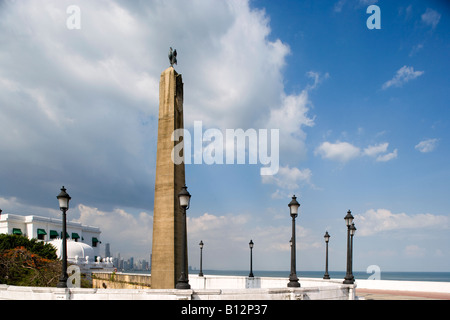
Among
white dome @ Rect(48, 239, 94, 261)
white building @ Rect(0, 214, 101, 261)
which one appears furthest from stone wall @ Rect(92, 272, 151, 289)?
white building @ Rect(0, 214, 101, 261)

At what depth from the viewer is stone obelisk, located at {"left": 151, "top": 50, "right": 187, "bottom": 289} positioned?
16.7 metres

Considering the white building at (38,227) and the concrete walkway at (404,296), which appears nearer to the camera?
the concrete walkway at (404,296)

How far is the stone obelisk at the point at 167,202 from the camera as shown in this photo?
54.8 feet

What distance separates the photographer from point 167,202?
56.0 ft

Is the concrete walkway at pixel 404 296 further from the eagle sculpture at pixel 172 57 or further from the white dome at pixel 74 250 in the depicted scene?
the white dome at pixel 74 250

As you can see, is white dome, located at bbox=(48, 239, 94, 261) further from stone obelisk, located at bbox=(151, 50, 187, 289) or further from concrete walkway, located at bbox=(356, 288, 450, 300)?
concrete walkway, located at bbox=(356, 288, 450, 300)

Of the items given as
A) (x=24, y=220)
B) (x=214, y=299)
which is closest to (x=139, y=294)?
(x=214, y=299)

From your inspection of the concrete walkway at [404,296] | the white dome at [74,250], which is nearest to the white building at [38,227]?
the white dome at [74,250]

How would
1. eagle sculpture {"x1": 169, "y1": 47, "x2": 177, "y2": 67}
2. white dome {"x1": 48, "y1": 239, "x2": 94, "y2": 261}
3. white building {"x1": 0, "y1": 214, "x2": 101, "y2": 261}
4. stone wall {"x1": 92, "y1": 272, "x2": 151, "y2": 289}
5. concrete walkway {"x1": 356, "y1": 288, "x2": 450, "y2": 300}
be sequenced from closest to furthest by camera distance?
eagle sculpture {"x1": 169, "y1": 47, "x2": 177, "y2": 67}
concrete walkway {"x1": 356, "y1": 288, "x2": 450, "y2": 300}
stone wall {"x1": 92, "y1": 272, "x2": 151, "y2": 289}
white dome {"x1": 48, "y1": 239, "x2": 94, "y2": 261}
white building {"x1": 0, "y1": 214, "x2": 101, "y2": 261}

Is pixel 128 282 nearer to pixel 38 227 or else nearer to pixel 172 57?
pixel 172 57

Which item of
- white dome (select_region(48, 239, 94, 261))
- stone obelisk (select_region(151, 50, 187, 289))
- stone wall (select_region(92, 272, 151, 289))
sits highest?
stone obelisk (select_region(151, 50, 187, 289))

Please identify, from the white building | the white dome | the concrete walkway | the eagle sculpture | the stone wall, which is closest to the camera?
the eagle sculpture
